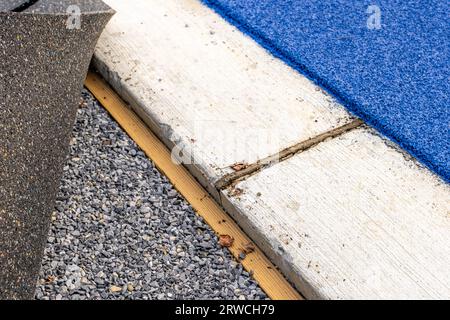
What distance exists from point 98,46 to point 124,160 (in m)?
0.74

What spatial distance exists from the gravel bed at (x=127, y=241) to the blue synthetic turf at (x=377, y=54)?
0.91m

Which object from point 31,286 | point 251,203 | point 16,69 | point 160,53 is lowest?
point 31,286

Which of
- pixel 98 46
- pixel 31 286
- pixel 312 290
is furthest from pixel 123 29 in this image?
pixel 312 290

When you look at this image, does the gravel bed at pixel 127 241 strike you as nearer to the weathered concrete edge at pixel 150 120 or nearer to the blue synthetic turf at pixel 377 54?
the weathered concrete edge at pixel 150 120

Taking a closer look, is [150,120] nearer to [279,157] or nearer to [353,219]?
[279,157]

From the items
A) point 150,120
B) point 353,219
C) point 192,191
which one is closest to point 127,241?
point 192,191

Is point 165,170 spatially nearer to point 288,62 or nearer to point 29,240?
point 29,240

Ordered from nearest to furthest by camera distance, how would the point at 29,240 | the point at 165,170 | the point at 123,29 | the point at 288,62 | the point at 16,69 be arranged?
the point at 29,240 < the point at 16,69 < the point at 165,170 < the point at 288,62 < the point at 123,29

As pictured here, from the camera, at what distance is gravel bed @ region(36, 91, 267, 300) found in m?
2.02

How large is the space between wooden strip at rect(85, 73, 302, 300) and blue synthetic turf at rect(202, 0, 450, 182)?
2.53 feet

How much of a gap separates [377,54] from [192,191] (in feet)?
3.89

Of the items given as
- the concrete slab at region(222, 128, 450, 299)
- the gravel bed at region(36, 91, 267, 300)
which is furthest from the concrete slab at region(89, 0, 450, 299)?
the gravel bed at region(36, 91, 267, 300)

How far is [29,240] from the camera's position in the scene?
2.00 m
